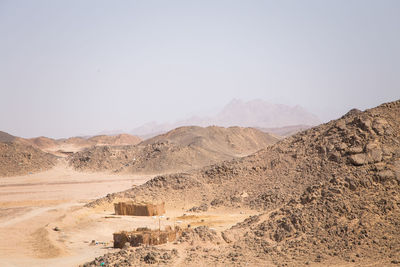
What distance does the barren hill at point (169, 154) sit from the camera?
152ft

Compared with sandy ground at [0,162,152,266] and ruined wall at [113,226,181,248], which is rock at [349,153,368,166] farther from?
sandy ground at [0,162,152,266]

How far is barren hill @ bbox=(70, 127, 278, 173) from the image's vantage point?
46.4 metres

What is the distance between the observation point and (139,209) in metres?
22.5

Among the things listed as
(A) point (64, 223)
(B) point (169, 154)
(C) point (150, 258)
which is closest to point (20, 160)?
(B) point (169, 154)

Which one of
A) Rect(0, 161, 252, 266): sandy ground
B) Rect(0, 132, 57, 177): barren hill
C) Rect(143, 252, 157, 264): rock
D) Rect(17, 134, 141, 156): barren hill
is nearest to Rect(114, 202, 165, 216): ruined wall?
Rect(0, 161, 252, 266): sandy ground

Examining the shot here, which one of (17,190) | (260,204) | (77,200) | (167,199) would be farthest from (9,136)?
(260,204)

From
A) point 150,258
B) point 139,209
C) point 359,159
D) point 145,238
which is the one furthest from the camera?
point 139,209

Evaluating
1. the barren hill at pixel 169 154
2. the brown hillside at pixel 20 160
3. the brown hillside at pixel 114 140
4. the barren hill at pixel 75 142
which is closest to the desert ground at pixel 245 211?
the brown hillside at pixel 20 160

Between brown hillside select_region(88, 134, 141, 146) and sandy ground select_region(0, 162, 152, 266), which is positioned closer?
sandy ground select_region(0, 162, 152, 266)

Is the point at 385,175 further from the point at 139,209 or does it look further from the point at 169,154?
the point at 169,154

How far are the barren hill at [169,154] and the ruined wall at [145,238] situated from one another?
29.1 meters

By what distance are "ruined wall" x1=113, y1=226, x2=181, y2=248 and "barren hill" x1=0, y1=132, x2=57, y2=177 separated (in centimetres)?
3342

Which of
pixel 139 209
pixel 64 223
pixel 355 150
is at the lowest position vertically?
pixel 64 223

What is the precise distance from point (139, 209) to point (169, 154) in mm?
24955
